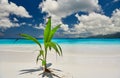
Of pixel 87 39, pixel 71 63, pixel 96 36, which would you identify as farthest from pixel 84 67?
pixel 96 36

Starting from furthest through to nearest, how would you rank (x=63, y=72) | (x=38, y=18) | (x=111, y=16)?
(x=38, y=18) → (x=111, y=16) → (x=63, y=72)

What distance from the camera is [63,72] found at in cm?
211

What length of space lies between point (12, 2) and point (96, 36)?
9.49 feet

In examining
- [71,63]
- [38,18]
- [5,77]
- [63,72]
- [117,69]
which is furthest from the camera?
[38,18]

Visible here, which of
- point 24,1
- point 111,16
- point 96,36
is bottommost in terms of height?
point 96,36

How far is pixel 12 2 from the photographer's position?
5.78 meters

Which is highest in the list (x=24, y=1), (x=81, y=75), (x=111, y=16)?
(x=24, y=1)

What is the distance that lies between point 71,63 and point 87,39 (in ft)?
14.2

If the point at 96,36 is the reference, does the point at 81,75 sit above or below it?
below

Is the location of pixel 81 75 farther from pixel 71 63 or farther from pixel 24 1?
pixel 24 1

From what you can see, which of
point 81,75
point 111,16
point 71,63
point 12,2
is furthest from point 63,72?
point 111,16

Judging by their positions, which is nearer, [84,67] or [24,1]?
[84,67]

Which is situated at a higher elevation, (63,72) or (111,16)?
(111,16)

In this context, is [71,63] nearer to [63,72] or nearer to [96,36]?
[63,72]
